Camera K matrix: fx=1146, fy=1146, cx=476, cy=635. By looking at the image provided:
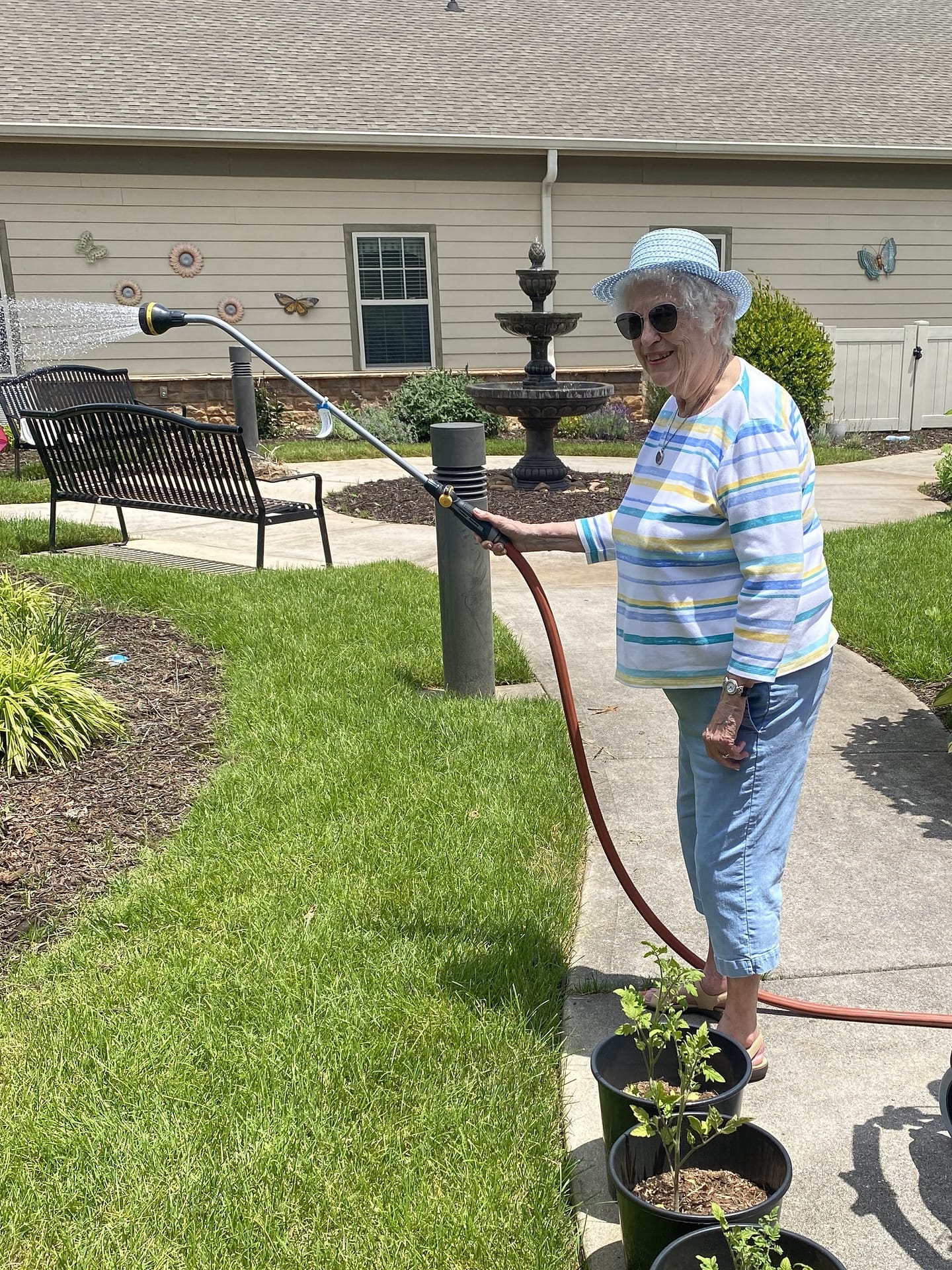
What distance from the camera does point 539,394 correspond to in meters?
10.1

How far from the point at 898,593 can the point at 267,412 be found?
1006 cm

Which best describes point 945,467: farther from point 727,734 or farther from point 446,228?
point 446,228

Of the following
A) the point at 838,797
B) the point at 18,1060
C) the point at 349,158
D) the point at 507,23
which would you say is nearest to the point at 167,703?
the point at 18,1060

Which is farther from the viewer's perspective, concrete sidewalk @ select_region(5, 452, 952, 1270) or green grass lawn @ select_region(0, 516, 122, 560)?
green grass lawn @ select_region(0, 516, 122, 560)

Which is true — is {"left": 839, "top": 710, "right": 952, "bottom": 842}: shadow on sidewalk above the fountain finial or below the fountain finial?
below

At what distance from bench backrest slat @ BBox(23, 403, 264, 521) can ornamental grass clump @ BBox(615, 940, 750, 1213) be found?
4.99 m

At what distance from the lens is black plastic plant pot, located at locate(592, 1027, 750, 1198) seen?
2279mm

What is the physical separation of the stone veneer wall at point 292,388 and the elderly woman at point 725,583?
12775mm

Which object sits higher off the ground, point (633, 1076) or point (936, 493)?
point (633, 1076)

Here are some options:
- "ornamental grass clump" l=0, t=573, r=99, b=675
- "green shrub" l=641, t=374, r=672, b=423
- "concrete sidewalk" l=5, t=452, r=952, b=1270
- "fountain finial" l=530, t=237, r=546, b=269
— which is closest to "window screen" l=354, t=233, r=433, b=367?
"green shrub" l=641, t=374, r=672, b=423

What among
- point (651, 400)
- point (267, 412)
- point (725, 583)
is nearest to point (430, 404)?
point (267, 412)

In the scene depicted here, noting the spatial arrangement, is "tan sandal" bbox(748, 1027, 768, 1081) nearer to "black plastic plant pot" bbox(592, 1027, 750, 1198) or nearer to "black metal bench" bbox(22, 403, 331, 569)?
"black plastic plant pot" bbox(592, 1027, 750, 1198)

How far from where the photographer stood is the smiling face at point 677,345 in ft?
7.74

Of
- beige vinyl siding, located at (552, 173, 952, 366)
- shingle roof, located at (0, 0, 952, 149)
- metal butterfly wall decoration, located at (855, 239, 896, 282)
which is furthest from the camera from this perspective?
metal butterfly wall decoration, located at (855, 239, 896, 282)
